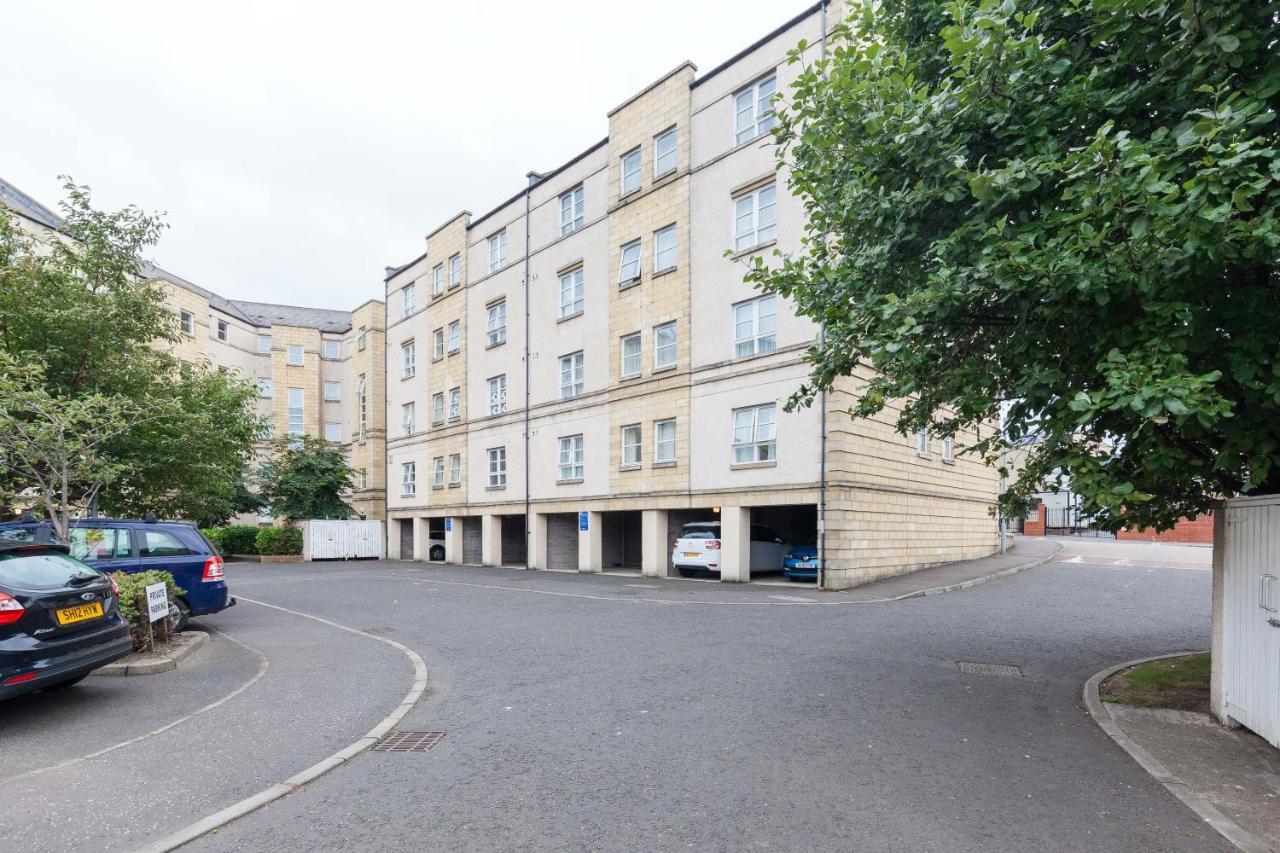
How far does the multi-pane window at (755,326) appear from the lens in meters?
19.9

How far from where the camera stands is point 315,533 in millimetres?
34594

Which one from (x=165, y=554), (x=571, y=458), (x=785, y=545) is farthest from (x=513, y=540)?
(x=165, y=554)

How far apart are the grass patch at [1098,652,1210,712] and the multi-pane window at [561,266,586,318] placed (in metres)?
21.0

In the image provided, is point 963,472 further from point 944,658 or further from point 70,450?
point 70,450

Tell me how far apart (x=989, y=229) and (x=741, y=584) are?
1508 centimetres

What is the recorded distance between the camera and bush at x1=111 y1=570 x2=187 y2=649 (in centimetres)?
873

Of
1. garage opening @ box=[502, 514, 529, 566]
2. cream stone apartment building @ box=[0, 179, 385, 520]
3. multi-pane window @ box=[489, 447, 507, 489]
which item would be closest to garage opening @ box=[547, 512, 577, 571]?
multi-pane window @ box=[489, 447, 507, 489]

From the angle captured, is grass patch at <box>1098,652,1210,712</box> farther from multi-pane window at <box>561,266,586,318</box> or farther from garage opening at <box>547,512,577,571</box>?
multi-pane window at <box>561,266,586,318</box>

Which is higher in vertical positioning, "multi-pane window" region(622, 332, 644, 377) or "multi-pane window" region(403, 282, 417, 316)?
"multi-pane window" region(403, 282, 417, 316)

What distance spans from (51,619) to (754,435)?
16.1 metres

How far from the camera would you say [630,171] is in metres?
24.8

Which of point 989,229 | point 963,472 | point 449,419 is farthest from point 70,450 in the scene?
point 963,472

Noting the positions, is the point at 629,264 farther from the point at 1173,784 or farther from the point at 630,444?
the point at 1173,784

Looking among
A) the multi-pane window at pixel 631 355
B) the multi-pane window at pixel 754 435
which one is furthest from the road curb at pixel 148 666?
the multi-pane window at pixel 631 355
